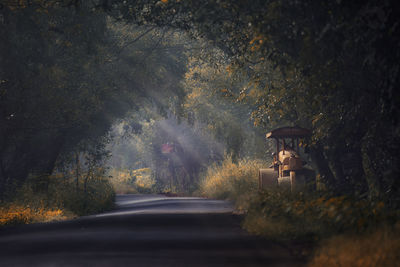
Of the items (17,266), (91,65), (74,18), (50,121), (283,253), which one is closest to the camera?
(17,266)

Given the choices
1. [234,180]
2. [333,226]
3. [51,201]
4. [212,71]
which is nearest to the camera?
[333,226]

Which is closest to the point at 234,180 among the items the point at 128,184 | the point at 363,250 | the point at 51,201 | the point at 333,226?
the point at 51,201

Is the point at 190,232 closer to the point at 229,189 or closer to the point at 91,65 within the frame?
the point at 91,65

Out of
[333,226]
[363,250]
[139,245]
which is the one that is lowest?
[139,245]

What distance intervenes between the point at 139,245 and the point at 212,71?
23127 mm

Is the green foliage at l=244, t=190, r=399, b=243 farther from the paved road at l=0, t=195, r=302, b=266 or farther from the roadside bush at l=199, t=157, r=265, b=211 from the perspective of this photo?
the roadside bush at l=199, t=157, r=265, b=211

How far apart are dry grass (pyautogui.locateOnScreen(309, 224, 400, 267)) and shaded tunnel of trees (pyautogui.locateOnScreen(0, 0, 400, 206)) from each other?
2519 mm

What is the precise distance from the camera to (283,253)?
1015 centimetres

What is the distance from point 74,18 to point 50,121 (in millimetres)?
3664

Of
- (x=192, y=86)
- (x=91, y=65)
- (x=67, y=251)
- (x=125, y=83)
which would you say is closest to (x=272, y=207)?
(x=67, y=251)

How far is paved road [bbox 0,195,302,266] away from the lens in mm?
9383

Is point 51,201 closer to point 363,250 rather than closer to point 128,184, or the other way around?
point 363,250

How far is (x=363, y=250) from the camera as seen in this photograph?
7945 mm

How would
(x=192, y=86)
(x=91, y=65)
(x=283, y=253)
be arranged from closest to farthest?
(x=283, y=253)
(x=91, y=65)
(x=192, y=86)
